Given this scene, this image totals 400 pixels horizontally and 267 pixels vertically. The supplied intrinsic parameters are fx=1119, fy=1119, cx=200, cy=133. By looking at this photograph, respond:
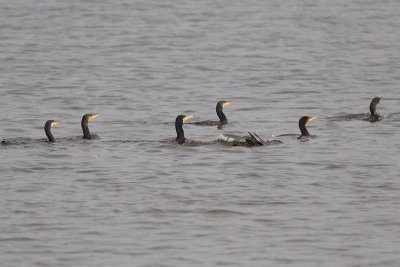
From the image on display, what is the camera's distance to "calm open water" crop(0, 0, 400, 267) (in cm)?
1398

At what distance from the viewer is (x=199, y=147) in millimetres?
20594

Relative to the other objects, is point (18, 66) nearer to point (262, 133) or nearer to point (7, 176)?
point (262, 133)

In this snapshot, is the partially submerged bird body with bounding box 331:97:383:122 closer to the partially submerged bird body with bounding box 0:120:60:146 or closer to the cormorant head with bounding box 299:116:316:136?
the cormorant head with bounding box 299:116:316:136

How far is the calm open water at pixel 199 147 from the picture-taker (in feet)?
45.9

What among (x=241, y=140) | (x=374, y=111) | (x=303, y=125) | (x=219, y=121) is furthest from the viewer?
(x=374, y=111)

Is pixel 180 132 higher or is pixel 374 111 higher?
pixel 180 132

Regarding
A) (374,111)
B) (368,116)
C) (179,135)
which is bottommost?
(368,116)

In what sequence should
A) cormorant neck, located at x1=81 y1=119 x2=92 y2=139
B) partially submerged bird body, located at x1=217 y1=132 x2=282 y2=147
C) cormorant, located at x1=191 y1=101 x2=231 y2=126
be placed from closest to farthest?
1. partially submerged bird body, located at x1=217 y1=132 x2=282 y2=147
2. cormorant neck, located at x1=81 y1=119 x2=92 y2=139
3. cormorant, located at x1=191 y1=101 x2=231 y2=126

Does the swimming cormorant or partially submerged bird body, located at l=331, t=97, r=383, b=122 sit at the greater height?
the swimming cormorant

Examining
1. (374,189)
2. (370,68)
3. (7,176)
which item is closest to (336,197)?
(374,189)

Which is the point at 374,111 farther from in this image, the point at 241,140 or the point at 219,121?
the point at 241,140

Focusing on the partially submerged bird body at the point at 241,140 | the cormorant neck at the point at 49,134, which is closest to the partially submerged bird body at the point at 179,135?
the partially submerged bird body at the point at 241,140

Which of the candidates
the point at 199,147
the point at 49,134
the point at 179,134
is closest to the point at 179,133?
the point at 179,134

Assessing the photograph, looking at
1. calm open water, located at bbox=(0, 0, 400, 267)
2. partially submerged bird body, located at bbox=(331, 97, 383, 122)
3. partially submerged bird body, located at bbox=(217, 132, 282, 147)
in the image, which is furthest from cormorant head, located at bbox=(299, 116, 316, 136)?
partially submerged bird body, located at bbox=(331, 97, 383, 122)
